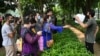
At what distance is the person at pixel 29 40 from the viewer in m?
6.42

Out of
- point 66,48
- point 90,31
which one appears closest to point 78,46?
point 66,48

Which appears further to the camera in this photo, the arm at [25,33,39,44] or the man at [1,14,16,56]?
the man at [1,14,16,56]

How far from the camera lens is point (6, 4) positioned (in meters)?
25.2

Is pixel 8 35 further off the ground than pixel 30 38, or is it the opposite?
pixel 30 38

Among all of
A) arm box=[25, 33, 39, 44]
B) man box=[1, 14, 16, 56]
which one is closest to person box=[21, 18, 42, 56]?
arm box=[25, 33, 39, 44]

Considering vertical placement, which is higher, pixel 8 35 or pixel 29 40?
pixel 29 40

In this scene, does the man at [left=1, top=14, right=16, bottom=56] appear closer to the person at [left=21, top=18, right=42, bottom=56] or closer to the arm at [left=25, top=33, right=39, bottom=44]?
the person at [left=21, top=18, right=42, bottom=56]

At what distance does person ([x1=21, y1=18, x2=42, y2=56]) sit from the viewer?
642cm

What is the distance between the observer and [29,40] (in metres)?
6.43

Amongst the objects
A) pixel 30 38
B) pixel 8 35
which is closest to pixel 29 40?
pixel 30 38

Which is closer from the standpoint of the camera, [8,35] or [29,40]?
[29,40]

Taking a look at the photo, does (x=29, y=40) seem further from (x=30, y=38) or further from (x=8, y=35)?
(x=8, y=35)

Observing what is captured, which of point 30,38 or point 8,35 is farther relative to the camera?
point 8,35

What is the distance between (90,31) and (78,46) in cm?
217
